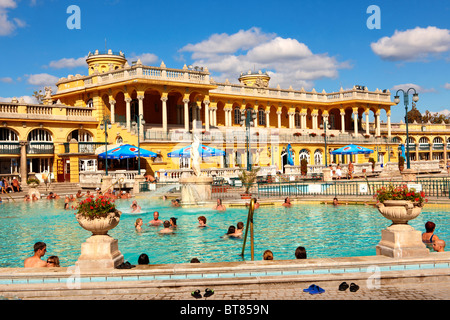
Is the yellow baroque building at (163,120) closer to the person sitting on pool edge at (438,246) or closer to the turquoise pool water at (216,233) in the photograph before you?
the turquoise pool water at (216,233)

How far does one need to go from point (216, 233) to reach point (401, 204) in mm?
7751

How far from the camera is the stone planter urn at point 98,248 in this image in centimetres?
816

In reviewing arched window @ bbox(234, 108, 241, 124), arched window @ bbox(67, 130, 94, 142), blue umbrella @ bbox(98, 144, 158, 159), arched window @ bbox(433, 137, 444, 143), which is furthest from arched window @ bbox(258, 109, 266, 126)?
arched window @ bbox(433, 137, 444, 143)

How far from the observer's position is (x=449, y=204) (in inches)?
746

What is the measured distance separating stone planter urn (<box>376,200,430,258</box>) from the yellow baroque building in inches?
985

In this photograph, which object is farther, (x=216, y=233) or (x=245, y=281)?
(x=216, y=233)

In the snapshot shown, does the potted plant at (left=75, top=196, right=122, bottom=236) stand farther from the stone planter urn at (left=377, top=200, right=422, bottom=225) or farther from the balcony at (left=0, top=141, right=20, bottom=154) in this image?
the balcony at (left=0, top=141, right=20, bottom=154)

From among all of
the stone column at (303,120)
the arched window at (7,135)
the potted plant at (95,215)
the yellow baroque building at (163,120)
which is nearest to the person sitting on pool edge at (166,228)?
the potted plant at (95,215)

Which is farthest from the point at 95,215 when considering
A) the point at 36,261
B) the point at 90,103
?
the point at 90,103

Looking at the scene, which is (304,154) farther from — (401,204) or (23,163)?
(401,204)

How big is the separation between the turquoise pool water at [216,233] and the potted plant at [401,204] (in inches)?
118

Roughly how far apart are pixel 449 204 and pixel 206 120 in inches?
1141

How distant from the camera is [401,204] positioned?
28.9 feet
